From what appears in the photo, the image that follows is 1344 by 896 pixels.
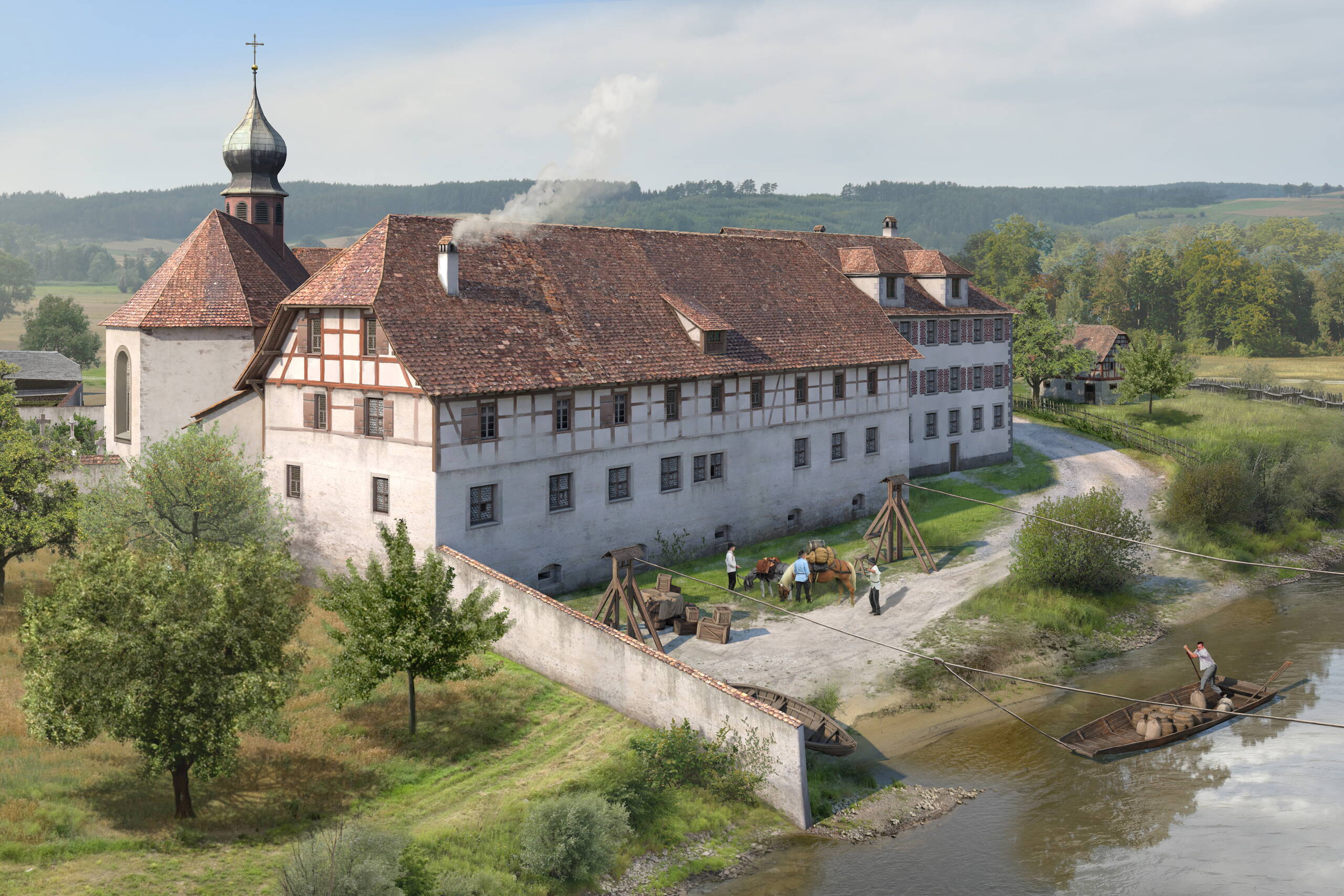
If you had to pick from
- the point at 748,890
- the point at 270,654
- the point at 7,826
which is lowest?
the point at 748,890

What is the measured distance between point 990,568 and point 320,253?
109ft

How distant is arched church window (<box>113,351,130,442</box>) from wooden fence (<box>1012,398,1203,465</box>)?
140 ft

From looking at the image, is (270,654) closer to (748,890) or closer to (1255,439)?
(748,890)

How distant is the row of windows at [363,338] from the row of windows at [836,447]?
52.2 feet

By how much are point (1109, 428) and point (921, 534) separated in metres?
25.3

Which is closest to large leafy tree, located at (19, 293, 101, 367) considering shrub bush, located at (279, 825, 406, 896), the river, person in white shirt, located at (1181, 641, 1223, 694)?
shrub bush, located at (279, 825, 406, 896)

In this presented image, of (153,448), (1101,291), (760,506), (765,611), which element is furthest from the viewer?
(1101,291)

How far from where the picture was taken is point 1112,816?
928 inches

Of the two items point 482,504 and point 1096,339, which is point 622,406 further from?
point 1096,339

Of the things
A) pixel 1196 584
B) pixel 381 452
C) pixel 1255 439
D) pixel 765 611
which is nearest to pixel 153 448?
pixel 381 452

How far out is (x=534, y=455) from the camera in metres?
32.5

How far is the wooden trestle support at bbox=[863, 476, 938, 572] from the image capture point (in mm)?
37781

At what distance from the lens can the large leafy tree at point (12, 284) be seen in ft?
532

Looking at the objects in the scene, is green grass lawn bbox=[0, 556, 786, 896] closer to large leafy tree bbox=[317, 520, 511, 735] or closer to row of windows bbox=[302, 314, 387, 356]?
large leafy tree bbox=[317, 520, 511, 735]
